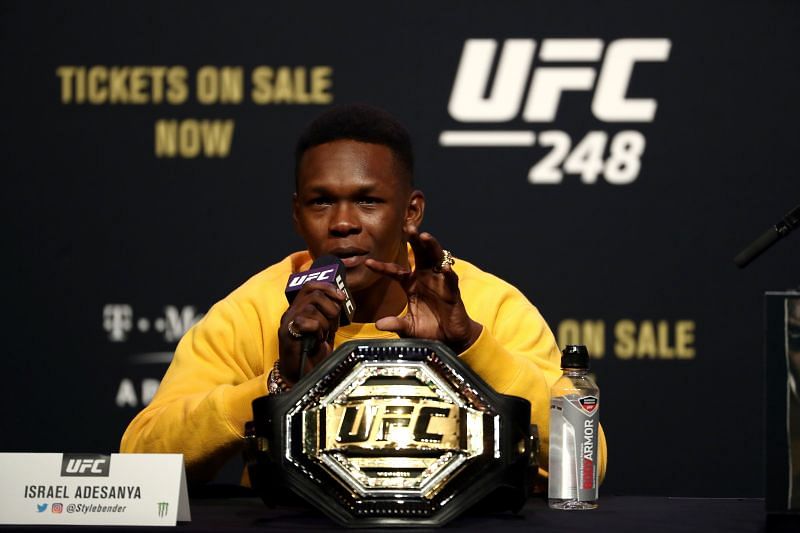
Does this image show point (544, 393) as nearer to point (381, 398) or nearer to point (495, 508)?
point (495, 508)

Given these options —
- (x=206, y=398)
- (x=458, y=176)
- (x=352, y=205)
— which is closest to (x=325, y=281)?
(x=206, y=398)

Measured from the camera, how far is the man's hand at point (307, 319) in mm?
1613

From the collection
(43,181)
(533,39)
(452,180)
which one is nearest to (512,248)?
(452,180)

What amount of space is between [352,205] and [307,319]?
1.85 ft

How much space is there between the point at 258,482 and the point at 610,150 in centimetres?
186

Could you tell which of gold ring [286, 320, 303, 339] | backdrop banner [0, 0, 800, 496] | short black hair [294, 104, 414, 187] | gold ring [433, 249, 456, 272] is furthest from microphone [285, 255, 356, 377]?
backdrop banner [0, 0, 800, 496]

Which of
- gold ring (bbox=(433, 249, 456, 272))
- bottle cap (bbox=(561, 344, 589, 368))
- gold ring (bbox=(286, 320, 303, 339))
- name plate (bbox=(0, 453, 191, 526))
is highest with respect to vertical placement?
gold ring (bbox=(433, 249, 456, 272))

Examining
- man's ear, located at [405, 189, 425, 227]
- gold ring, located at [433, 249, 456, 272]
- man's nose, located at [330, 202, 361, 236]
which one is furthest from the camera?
man's ear, located at [405, 189, 425, 227]

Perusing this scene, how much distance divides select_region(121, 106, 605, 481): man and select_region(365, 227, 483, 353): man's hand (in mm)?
117

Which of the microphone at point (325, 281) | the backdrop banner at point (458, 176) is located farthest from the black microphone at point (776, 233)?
the backdrop banner at point (458, 176)

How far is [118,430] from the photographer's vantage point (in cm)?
313

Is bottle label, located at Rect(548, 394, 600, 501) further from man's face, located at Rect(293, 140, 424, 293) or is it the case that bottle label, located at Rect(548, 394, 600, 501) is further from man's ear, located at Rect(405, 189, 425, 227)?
man's ear, located at Rect(405, 189, 425, 227)

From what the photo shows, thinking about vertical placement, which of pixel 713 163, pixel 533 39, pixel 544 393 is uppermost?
pixel 533 39

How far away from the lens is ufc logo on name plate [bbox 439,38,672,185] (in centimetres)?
309
